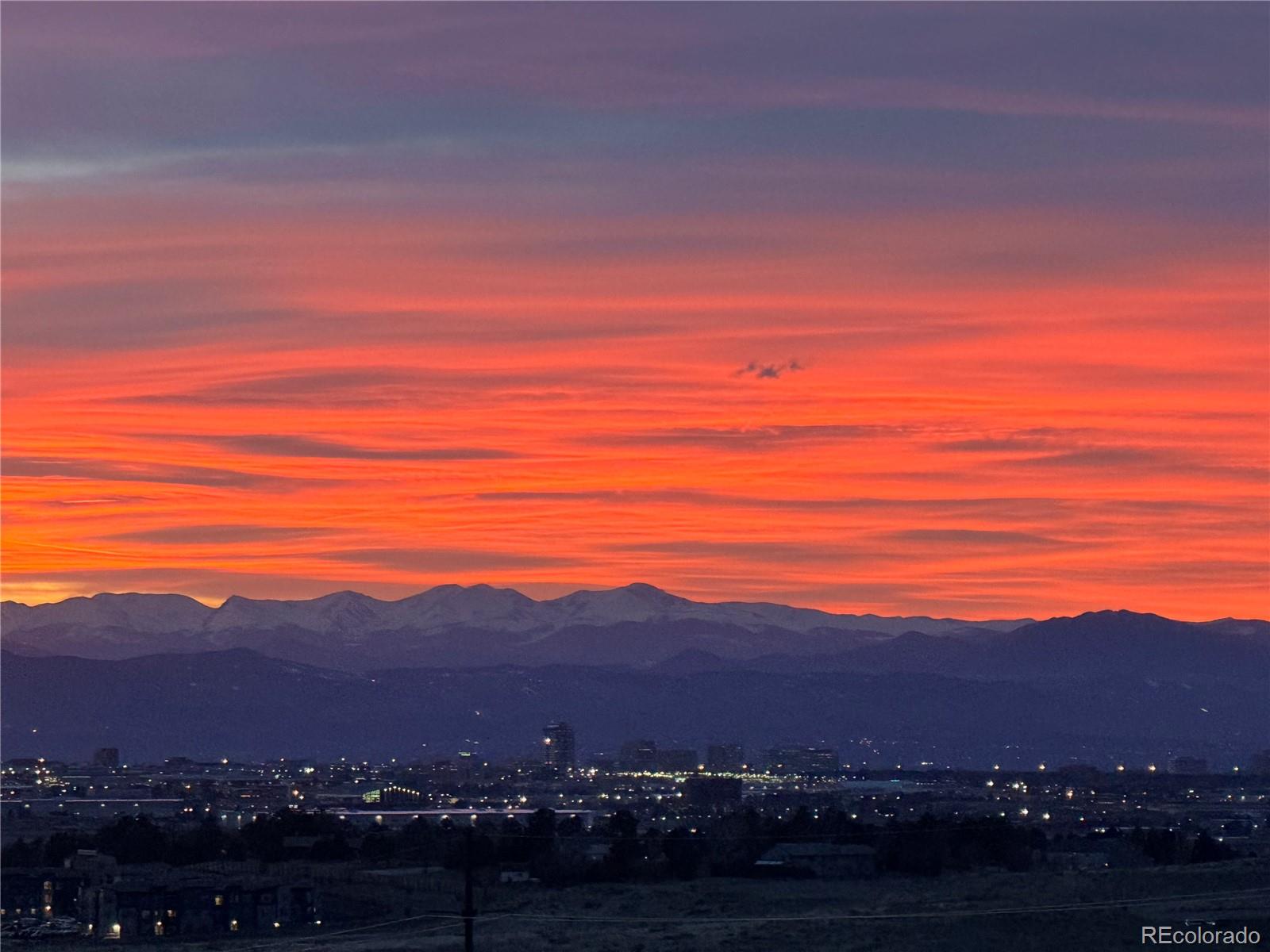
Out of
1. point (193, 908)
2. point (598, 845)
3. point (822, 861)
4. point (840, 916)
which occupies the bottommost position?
point (840, 916)

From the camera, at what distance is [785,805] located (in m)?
175

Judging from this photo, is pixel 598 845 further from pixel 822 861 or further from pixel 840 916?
pixel 840 916

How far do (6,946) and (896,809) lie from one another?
9511cm

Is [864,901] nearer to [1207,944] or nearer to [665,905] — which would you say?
[665,905]

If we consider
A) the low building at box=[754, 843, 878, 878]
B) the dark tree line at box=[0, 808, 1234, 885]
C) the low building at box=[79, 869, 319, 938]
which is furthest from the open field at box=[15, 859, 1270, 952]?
the dark tree line at box=[0, 808, 1234, 885]

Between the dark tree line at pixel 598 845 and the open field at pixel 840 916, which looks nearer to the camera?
the open field at pixel 840 916

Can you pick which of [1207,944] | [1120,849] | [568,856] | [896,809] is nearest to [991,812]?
[896,809]

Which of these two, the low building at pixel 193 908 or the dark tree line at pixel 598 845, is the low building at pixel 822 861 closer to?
the dark tree line at pixel 598 845

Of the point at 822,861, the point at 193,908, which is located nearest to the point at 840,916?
the point at 822,861

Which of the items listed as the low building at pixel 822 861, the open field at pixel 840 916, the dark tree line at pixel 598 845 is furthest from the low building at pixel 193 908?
the low building at pixel 822 861

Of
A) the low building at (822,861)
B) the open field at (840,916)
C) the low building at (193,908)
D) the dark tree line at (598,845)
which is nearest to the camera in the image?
the open field at (840,916)

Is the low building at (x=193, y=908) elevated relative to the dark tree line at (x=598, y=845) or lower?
lower

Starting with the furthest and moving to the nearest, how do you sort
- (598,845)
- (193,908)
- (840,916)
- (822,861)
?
(598,845) → (822,861) → (193,908) → (840,916)

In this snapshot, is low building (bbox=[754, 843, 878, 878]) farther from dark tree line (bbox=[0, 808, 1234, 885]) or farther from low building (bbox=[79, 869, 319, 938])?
low building (bbox=[79, 869, 319, 938])
